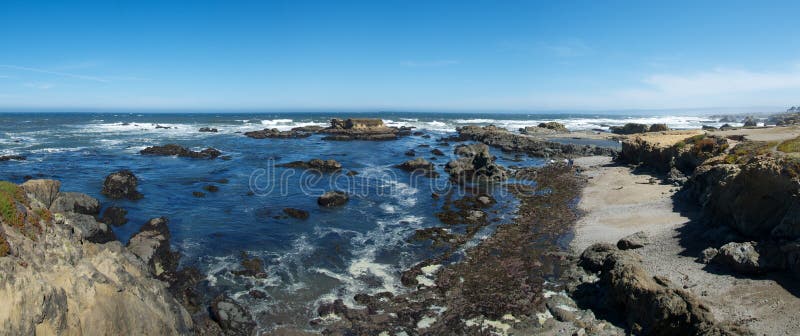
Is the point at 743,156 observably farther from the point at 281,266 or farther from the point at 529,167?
the point at 281,266

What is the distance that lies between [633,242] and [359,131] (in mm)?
63784

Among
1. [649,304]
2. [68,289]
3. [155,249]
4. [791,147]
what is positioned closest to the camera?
[68,289]

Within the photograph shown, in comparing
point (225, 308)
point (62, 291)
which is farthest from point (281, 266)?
point (62, 291)

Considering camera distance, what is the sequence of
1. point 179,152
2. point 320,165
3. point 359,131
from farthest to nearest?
point 359,131 → point 179,152 → point 320,165

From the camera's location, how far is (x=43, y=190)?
65.0 ft

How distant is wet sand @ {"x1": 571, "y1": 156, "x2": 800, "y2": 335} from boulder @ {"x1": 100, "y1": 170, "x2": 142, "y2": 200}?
2654cm

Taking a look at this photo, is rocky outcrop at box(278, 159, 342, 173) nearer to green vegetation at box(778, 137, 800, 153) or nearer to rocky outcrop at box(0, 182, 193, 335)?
rocky outcrop at box(0, 182, 193, 335)

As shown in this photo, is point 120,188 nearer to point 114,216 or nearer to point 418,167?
point 114,216

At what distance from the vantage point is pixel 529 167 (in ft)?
139

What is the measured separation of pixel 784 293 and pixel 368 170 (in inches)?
1254

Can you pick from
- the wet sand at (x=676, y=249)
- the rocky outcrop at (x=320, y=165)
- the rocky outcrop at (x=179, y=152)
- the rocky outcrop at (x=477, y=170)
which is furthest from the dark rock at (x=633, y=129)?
the rocky outcrop at (x=179, y=152)

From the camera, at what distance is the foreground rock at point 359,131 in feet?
238

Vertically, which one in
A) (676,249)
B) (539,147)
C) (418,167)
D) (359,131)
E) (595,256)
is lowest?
(595,256)

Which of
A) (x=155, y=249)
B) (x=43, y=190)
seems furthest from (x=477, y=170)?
(x=43, y=190)
